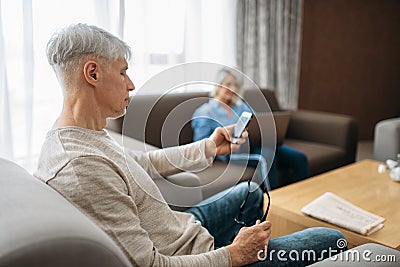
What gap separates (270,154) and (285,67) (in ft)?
8.81

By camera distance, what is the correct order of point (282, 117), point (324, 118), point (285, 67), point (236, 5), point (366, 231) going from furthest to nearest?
point (285, 67) → point (236, 5) → point (324, 118) → point (282, 117) → point (366, 231)

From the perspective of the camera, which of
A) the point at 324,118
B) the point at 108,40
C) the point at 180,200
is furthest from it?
the point at 324,118

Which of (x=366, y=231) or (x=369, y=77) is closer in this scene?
(x=366, y=231)

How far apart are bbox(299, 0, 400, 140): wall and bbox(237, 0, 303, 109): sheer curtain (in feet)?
0.82

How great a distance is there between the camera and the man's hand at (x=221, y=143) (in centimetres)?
145

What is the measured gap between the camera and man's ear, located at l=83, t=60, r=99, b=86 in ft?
3.41

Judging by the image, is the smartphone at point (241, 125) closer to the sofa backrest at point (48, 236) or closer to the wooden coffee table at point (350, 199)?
the wooden coffee table at point (350, 199)

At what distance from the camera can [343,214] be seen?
1687mm

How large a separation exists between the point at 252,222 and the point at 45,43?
1.56 metres

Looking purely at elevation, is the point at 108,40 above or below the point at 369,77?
above

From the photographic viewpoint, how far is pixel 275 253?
3.90 ft

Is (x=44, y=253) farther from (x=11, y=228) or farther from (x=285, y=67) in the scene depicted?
(x=285, y=67)

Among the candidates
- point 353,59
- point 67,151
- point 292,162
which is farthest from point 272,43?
point 67,151

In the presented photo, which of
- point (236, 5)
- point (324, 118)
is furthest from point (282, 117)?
point (236, 5)
